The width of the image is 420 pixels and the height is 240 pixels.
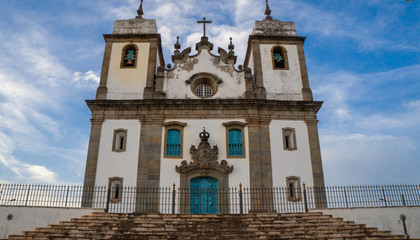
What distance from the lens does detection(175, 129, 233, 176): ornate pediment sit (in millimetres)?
16078

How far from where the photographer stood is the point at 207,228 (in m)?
10.9

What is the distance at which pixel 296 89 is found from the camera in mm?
18578

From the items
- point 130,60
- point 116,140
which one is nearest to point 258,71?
point 130,60

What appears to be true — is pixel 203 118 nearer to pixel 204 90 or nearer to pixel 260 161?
pixel 204 90

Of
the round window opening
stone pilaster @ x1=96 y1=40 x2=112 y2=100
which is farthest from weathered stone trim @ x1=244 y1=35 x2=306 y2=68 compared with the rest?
stone pilaster @ x1=96 y1=40 x2=112 y2=100

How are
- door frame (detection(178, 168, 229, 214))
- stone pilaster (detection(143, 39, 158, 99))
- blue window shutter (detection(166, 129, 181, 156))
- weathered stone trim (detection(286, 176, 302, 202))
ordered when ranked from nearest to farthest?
1. door frame (detection(178, 168, 229, 214))
2. weathered stone trim (detection(286, 176, 302, 202))
3. blue window shutter (detection(166, 129, 181, 156))
4. stone pilaster (detection(143, 39, 158, 99))

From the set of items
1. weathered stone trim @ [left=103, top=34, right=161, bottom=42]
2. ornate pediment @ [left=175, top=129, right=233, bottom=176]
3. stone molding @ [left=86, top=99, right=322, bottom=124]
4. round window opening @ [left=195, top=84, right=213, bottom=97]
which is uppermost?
weathered stone trim @ [left=103, top=34, right=161, bottom=42]

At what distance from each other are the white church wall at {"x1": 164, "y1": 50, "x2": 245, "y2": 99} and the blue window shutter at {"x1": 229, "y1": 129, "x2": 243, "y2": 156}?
6.92 ft

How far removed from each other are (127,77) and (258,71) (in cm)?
723

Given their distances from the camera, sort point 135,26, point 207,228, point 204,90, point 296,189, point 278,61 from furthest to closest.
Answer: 1. point 135,26
2. point 278,61
3. point 204,90
4. point 296,189
5. point 207,228

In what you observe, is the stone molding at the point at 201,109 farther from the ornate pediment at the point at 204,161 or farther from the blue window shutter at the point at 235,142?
the ornate pediment at the point at 204,161

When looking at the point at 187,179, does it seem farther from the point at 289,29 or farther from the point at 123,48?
the point at 289,29

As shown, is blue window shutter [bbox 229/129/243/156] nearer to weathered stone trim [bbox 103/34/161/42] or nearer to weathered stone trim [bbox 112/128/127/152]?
weathered stone trim [bbox 112/128/127/152]

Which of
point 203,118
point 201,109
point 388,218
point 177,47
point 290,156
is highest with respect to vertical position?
point 177,47
